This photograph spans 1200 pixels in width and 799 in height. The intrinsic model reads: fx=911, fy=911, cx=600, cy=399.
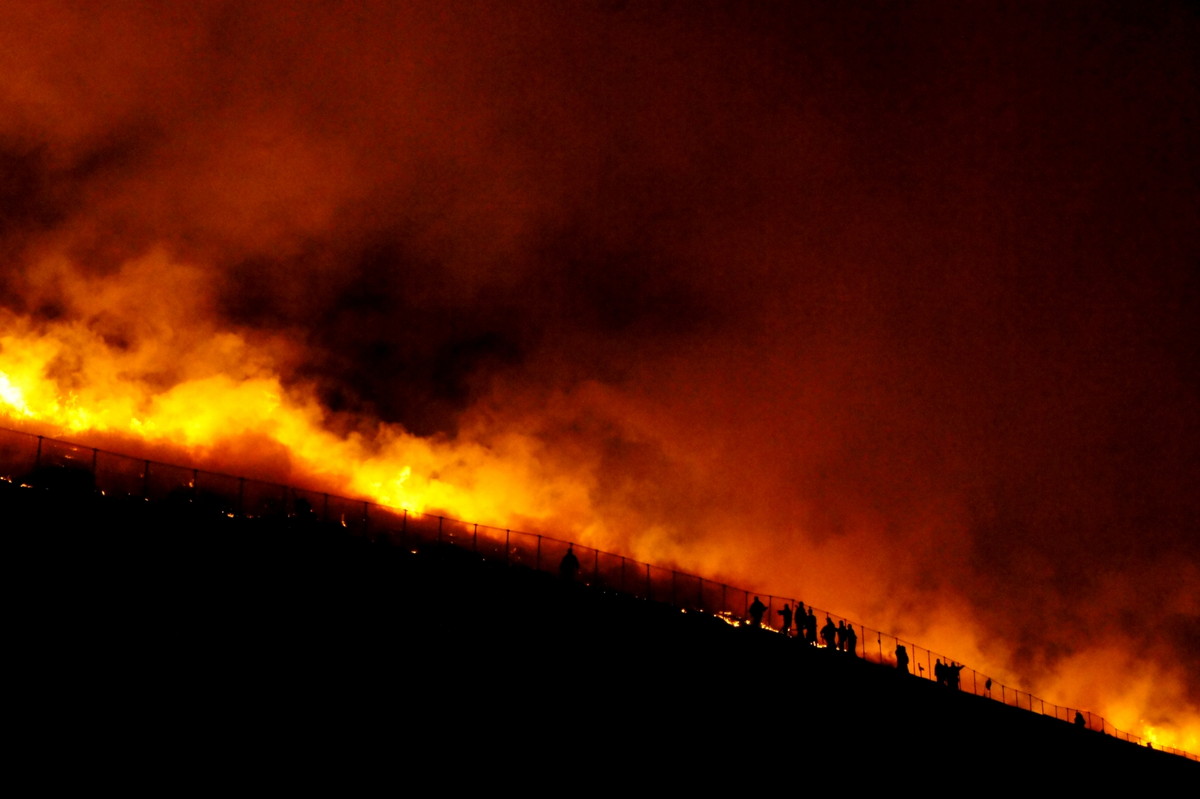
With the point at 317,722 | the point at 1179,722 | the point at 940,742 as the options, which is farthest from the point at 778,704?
the point at 1179,722

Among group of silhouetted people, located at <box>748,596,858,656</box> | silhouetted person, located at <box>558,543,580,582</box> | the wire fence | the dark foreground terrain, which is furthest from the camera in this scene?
group of silhouetted people, located at <box>748,596,858,656</box>

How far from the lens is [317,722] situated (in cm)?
2002

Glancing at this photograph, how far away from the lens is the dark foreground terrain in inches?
731

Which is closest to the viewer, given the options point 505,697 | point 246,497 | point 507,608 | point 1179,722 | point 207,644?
point 207,644

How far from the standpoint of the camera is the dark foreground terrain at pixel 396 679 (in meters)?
18.6

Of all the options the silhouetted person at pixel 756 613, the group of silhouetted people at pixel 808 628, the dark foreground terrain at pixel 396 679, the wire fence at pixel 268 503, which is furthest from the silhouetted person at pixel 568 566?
the silhouetted person at pixel 756 613

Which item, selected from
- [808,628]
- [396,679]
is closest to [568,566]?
[808,628]

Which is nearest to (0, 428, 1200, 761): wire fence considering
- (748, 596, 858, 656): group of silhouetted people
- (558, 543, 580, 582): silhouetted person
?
(748, 596, 858, 656): group of silhouetted people

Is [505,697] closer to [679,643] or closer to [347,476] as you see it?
[679,643]

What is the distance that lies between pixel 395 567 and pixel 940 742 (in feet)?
62.4

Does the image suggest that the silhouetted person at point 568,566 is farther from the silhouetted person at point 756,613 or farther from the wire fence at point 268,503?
the silhouetted person at point 756,613

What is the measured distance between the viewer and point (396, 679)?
22.2m

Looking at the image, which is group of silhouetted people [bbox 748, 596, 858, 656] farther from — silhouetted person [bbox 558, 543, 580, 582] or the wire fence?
silhouetted person [bbox 558, 543, 580, 582]

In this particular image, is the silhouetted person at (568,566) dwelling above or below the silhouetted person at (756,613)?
above
